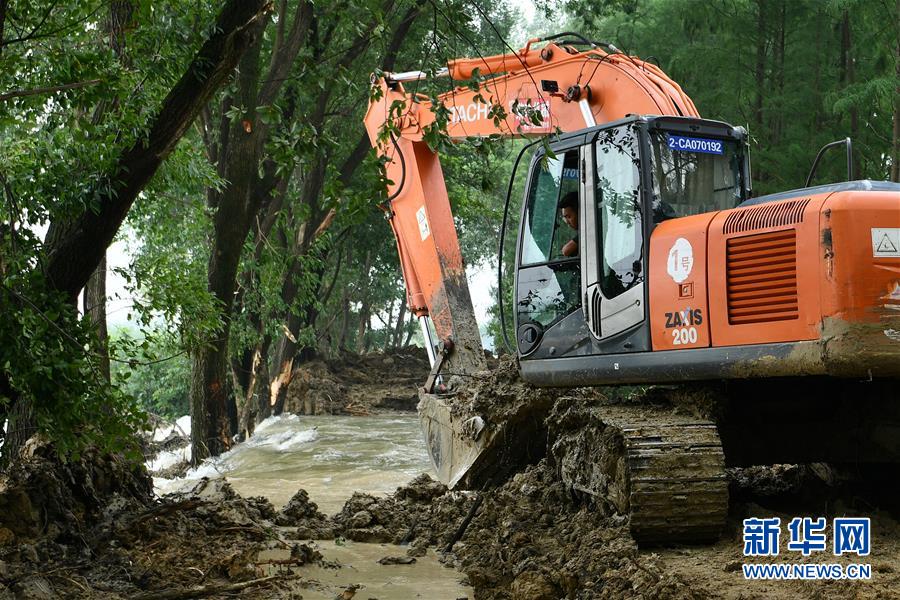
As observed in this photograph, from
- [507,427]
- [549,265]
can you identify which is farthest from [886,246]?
[507,427]

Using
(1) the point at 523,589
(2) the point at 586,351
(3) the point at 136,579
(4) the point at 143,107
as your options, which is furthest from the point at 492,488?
(4) the point at 143,107

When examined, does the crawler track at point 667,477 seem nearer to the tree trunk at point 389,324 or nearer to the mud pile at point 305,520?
the mud pile at point 305,520

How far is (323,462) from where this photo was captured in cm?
1485

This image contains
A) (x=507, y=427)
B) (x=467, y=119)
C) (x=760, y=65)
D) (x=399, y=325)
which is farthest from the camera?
(x=399, y=325)

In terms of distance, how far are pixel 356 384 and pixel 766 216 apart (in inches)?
819

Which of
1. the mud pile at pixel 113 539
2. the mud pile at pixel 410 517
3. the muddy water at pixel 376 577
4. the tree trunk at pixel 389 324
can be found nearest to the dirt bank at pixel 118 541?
the mud pile at pixel 113 539

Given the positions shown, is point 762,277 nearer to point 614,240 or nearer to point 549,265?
point 614,240

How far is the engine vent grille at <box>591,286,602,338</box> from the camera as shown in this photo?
22.1 feet

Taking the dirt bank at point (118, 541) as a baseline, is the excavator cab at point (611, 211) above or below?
above

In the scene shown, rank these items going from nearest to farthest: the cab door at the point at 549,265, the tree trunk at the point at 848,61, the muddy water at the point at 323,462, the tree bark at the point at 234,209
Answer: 1. the cab door at the point at 549,265
2. the muddy water at the point at 323,462
3. the tree bark at the point at 234,209
4. the tree trunk at the point at 848,61

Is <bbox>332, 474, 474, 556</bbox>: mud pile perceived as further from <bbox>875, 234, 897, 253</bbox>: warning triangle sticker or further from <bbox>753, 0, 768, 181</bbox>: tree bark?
<bbox>753, 0, 768, 181</bbox>: tree bark

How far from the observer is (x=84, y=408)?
18.6 feet

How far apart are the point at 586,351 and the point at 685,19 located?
14644 millimetres

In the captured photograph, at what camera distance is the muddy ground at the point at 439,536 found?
209 inches
